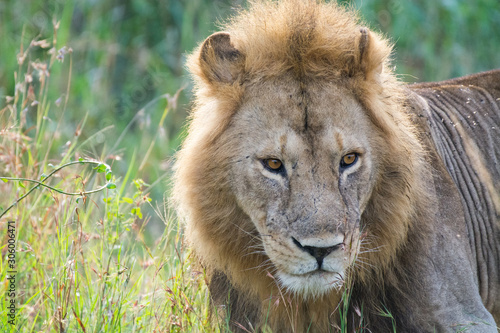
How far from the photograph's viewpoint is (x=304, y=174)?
3.12m

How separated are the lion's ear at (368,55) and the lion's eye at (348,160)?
16.8 inches

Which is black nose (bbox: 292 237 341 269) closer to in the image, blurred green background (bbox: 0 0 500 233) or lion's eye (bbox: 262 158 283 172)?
lion's eye (bbox: 262 158 283 172)

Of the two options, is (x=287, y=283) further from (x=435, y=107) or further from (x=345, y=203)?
(x=435, y=107)

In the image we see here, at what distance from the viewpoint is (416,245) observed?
3488 mm

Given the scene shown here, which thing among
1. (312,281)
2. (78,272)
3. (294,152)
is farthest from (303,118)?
(78,272)

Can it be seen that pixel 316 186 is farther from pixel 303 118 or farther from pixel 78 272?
pixel 78 272

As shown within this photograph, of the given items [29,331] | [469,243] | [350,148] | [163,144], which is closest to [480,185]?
[469,243]

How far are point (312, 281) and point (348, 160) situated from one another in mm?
572

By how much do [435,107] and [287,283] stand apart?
1.60 metres

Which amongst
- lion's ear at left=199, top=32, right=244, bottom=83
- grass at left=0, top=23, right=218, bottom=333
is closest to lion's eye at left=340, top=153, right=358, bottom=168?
lion's ear at left=199, top=32, right=244, bottom=83

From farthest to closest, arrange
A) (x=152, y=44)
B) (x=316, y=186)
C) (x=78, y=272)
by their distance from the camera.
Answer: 1. (x=152, y=44)
2. (x=78, y=272)
3. (x=316, y=186)

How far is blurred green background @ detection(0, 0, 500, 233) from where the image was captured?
8.24 meters

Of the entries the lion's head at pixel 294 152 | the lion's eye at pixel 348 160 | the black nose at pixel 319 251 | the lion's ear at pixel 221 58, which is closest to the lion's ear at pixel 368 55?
the lion's head at pixel 294 152

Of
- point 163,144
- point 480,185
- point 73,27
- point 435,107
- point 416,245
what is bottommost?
point 163,144
